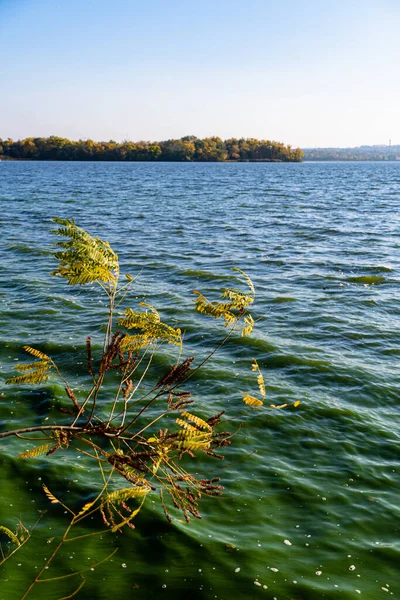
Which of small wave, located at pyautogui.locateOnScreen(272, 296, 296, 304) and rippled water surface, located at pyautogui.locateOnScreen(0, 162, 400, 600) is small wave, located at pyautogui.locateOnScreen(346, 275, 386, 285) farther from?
small wave, located at pyautogui.locateOnScreen(272, 296, 296, 304)

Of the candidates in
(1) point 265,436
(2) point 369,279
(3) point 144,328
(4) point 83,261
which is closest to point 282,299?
(2) point 369,279

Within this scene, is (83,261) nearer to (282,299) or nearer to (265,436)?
(265,436)

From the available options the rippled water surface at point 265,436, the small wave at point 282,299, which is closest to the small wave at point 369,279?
the rippled water surface at point 265,436

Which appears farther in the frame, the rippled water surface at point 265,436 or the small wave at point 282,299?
the small wave at point 282,299

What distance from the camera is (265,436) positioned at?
8867mm

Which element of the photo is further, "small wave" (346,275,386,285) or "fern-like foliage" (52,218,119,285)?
"small wave" (346,275,386,285)

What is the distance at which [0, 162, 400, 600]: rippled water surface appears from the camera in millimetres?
5809

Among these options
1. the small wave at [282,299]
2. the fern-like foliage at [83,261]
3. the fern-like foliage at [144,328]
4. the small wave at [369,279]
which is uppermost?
the fern-like foliage at [83,261]

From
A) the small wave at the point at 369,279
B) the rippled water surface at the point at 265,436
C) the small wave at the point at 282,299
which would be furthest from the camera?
the small wave at the point at 369,279

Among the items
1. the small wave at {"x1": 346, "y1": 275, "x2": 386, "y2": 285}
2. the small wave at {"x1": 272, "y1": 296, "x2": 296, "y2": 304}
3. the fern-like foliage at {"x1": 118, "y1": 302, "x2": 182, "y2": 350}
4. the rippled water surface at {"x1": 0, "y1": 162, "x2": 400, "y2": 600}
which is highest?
the fern-like foliage at {"x1": 118, "y1": 302, "x2": 182, "y2": 350}

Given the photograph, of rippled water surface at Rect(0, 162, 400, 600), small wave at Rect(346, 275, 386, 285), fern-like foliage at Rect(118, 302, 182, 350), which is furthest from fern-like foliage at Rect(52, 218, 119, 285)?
small wave at Rect(346, 275, 386, 285)

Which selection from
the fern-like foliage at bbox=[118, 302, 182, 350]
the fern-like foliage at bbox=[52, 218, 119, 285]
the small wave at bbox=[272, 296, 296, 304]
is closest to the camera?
the fern-like foliage at bbox=[52, 218, 119, 285]

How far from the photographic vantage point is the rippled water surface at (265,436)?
229 inches

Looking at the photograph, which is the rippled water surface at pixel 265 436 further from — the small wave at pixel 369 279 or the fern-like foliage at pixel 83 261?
the fern-like foliage at pixel 83 261
